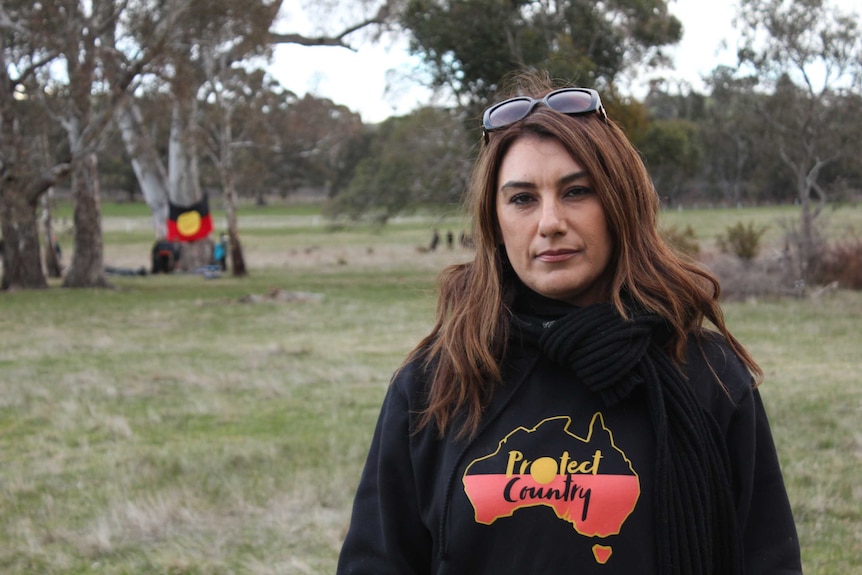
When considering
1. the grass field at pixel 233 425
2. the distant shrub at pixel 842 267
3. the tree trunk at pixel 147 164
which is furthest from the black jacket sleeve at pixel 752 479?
the tree trunk at pixel 147 164

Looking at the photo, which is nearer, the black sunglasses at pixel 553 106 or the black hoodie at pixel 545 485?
the black hoodie at pixel 545 485

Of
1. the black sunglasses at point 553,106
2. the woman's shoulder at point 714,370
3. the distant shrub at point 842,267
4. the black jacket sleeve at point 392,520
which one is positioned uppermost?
the black sunglasses at point 553,106

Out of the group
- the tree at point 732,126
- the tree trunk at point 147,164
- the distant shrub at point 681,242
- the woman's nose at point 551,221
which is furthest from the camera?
the tree trunk at point 147,164

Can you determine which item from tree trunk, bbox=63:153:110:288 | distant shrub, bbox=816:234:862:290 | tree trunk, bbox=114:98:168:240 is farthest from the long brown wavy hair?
tree trunk, bbox=114:98:168:240

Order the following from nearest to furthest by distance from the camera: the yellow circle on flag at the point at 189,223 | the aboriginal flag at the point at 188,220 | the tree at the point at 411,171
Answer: the tree at the point at 411,171 < the aboriginal flag at the point at 188,220 < the yellow circle on flag at the point at 189,223

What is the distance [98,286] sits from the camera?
2581 cm

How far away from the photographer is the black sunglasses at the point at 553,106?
2082mm

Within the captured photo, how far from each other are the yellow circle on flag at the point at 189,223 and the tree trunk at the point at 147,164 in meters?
2.18

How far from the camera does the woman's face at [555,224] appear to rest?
204cm

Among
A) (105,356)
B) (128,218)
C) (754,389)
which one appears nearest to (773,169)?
(105,356)

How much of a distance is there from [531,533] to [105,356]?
12.3m

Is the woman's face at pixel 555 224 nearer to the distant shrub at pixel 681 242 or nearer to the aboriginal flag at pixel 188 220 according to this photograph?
the distant shrub at pixel 681 242

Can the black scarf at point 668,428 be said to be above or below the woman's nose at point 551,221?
below

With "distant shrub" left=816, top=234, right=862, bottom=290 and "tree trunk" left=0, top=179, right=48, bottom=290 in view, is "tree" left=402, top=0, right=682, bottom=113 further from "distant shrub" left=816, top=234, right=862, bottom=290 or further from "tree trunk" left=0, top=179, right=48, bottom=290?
"tree trunk" left=0, top=179, right=48, bottom=290
